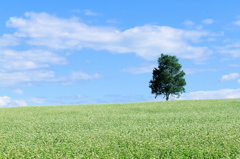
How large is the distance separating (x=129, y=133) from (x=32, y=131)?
5.87 m

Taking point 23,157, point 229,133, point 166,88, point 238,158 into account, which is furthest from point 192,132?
point 166,88

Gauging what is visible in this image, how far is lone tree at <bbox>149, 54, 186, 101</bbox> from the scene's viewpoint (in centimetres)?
5366

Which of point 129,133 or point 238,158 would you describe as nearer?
point 238,158

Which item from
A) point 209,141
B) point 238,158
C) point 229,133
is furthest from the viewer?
point 229,133

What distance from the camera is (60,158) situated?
10586 mm

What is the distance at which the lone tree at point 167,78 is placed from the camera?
5366 cm

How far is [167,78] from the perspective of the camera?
5356 centimetres

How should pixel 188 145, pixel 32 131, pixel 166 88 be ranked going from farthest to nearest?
pixel 166 88, pixel 32 131, pixel 188 145

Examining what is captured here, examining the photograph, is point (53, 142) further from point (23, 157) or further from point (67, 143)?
point (23, 157)

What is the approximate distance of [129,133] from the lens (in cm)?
1491

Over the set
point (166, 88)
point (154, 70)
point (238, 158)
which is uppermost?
point (154, 70)

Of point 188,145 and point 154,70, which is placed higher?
point 154,70

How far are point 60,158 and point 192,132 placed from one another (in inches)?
284

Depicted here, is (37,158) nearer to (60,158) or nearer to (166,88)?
(60,158)
